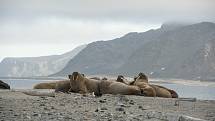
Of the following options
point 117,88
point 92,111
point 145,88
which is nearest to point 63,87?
point 117,88

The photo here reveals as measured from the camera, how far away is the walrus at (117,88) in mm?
21188

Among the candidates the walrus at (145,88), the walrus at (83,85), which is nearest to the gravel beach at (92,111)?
the walrus at (145,88)

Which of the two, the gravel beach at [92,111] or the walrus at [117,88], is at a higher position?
the walrus at [117,88]

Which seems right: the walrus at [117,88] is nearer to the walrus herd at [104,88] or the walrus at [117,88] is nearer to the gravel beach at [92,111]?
the walrus herd at [104,88]

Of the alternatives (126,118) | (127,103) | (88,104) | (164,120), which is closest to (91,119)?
(126,118)

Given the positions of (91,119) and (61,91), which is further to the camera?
(61,91)

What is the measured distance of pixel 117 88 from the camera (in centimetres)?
2153

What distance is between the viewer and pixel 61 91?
870 inches

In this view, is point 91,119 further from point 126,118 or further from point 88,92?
point 88,92

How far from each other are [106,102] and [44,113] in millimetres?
4387

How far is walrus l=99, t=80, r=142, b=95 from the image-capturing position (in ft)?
69.5

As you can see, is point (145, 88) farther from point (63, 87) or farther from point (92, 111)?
point (92, 111)

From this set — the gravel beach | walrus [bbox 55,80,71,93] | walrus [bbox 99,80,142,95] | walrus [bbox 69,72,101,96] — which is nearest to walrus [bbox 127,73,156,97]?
walrus [bbox 99,80,142,95]

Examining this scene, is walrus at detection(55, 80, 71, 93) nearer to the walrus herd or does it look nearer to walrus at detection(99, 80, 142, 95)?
the walrus herd
